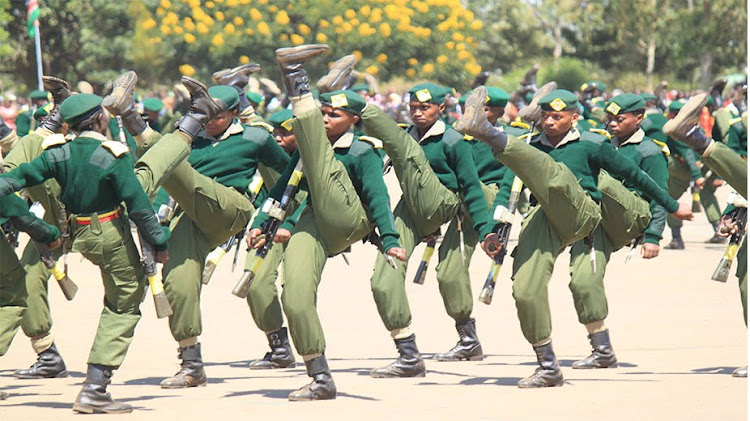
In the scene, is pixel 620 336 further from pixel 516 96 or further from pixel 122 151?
pixel 516 96

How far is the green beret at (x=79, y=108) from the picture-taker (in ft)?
25.0

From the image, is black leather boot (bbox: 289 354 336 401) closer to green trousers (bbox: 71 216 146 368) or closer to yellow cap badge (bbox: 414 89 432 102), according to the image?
green trousers (bbox: 71 216 146 368)

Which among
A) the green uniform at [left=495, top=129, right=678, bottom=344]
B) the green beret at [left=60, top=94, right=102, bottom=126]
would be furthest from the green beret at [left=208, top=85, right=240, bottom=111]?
the green uniform at [left=495, top=129, right=678, bottom=344]

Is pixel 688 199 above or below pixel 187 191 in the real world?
above

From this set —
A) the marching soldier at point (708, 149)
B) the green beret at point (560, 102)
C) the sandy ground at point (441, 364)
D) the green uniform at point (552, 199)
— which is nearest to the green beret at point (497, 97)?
the sandy ground at point (441, 364)

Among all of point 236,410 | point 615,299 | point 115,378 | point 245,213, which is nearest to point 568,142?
point 245,213

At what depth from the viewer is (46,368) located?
9273 mm

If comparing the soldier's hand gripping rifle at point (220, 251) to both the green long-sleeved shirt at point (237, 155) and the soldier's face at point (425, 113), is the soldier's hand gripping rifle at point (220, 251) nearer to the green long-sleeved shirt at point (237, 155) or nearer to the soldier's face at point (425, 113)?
the green long-sleeved shirt at point (237, 155)

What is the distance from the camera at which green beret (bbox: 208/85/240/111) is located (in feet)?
29.9

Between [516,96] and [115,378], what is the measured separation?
12.1 m

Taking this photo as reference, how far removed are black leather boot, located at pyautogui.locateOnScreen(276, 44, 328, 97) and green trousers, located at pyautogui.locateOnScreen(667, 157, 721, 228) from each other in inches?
358

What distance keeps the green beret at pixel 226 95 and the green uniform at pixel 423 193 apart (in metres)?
0.86

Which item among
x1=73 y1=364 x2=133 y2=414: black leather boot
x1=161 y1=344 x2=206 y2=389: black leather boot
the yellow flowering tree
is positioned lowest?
x1=73 y1=364 x2=133 y2=414: black leather boot

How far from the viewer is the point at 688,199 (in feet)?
79.6
